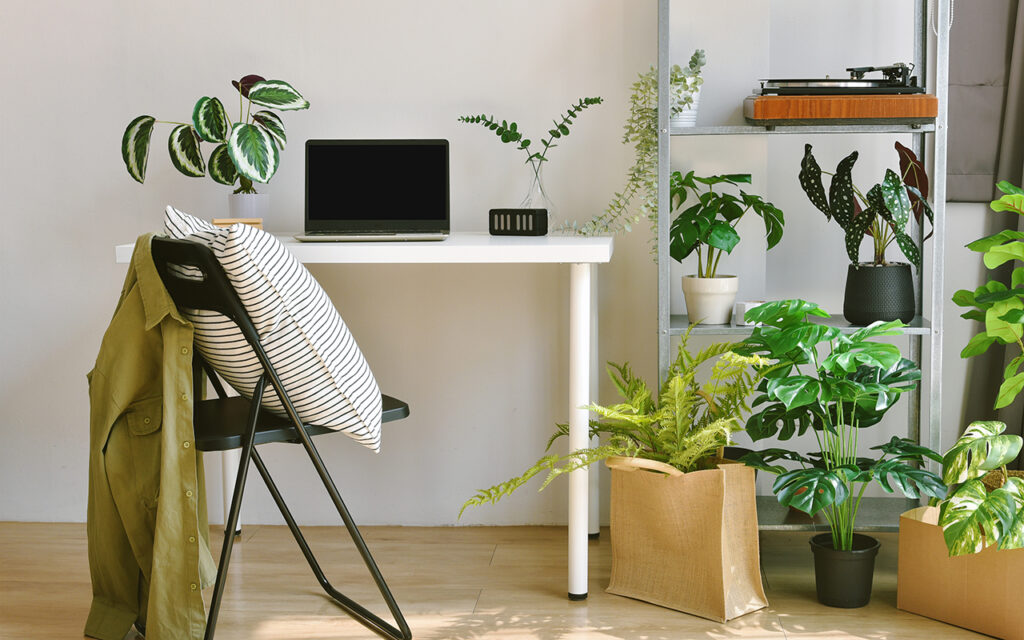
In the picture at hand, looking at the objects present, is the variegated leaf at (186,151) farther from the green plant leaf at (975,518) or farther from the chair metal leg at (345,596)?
the green plant leaf at (975,518)

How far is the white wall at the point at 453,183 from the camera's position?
2.69 metres

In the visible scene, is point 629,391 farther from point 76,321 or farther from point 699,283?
point 76,321

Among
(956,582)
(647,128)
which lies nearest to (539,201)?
(647,128)

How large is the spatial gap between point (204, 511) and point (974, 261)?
2.12m

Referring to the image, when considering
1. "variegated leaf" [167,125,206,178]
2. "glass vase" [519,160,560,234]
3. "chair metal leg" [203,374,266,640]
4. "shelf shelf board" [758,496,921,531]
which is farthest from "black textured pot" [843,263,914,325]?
"variegated leaf" [167,125,206,178]

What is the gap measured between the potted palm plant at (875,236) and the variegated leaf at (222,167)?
142 cm

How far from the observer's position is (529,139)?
8.85ft

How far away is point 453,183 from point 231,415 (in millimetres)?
977

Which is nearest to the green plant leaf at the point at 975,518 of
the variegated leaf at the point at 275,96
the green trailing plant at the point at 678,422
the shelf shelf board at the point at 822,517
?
the shelf shelf board at the point at 822,517

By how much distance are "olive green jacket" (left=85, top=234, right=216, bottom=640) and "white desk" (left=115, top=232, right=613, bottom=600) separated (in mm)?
355

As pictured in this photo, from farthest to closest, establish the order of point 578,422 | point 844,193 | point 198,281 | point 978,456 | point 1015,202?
point 844,193 < point 578,422 < point 1015,202 < point 978,456 < point 198,281

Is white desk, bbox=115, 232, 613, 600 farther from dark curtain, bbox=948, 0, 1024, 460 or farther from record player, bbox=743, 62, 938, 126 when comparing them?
dark curtain, bbox=948, 0, 1024, 460

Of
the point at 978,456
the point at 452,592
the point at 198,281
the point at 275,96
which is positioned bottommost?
the point at 452,592

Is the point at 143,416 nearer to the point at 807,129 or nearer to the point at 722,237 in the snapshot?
the point at 722,237
